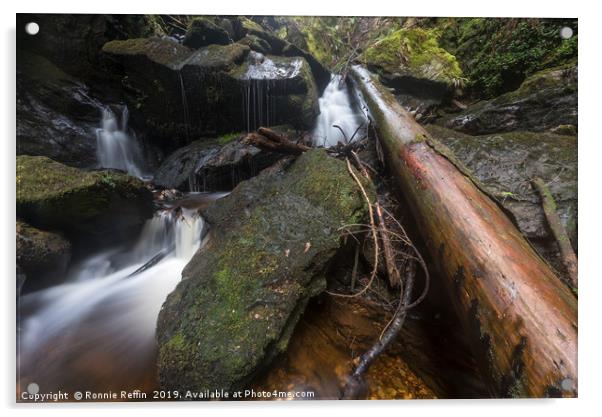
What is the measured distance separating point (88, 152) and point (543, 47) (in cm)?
453

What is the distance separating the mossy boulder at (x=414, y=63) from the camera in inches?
91.7

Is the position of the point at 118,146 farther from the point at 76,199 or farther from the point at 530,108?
the point at 530,108

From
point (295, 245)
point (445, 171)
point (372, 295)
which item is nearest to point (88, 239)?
point (295, 245)

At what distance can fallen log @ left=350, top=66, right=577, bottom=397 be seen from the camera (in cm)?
92

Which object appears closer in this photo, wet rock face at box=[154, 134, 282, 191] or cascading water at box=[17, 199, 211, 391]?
cascading water at box=[17, 199, 211, 391]

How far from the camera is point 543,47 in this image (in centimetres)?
171

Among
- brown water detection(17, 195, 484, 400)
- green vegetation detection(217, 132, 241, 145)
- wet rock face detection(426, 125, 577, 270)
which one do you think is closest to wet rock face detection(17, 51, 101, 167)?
brown water detection(17, 195, 484, 400)

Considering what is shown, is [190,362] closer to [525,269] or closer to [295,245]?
[295,245]

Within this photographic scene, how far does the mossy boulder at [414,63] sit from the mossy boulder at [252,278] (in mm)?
1538

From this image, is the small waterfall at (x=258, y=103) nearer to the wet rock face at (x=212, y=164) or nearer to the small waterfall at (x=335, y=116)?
the wet rock face at (x=212, y=164)

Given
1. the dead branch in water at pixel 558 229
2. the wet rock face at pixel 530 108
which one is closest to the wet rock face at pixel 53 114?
the dead branch in water at pixel 558 229

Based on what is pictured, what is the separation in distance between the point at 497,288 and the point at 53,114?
4112 millimetres

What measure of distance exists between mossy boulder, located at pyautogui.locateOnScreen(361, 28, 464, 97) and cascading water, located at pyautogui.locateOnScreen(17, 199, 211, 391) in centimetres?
262

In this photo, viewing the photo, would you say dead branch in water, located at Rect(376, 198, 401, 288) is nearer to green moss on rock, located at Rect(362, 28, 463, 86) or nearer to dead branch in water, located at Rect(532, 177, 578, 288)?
dead branch in water, located at Rect(532, 177, 578, 288)
